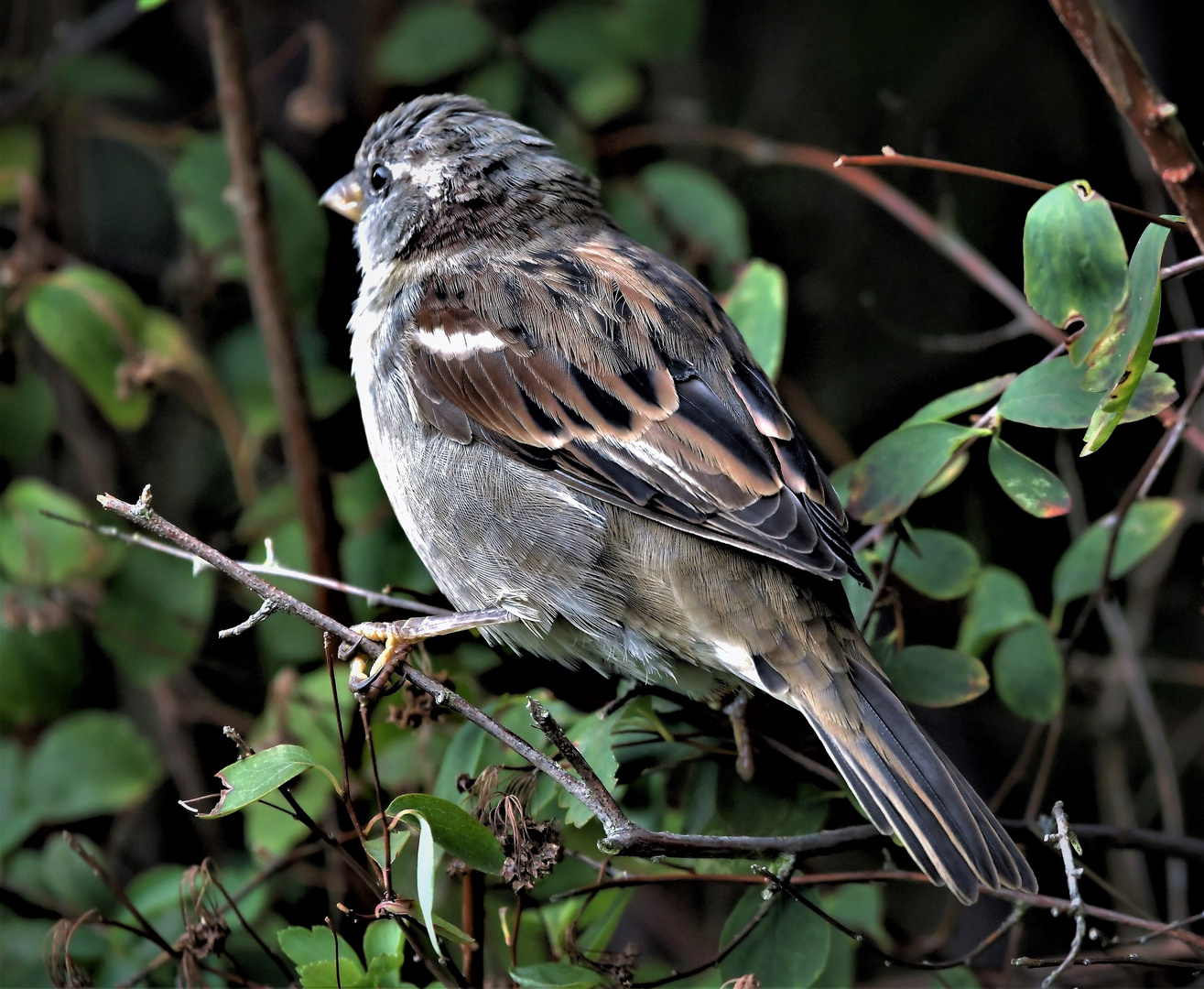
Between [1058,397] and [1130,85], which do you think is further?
[1058,397]

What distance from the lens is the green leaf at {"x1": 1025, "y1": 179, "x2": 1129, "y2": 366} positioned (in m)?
1.59

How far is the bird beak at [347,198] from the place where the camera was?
3223mm

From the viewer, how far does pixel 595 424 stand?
7.81ft

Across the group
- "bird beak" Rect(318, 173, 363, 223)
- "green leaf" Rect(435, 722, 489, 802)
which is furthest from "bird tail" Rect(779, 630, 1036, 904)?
"bird beak" Rect(318, 173, 363, 223)

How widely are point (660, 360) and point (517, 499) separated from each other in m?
0.43

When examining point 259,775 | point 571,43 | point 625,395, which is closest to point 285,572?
point 259,775

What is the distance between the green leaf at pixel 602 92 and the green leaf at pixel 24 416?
6.06 ft

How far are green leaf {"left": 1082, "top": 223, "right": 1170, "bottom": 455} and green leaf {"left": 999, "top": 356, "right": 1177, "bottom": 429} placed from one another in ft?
0.55

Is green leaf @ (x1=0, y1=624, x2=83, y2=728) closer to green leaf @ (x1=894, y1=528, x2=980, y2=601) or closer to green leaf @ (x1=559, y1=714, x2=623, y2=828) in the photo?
green leaf @ (x1=559, y1=714, x2=623, y2=828)

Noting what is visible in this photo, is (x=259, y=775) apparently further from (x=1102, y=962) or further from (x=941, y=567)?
(x=941, y=567)

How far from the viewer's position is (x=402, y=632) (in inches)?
91.4

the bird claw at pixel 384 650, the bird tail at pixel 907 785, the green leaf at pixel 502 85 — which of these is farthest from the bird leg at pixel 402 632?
the green leaf at pixel 502 85

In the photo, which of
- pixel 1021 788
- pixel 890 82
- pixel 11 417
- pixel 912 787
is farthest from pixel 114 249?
pixel 1021 788

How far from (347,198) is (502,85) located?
27.7 inches
